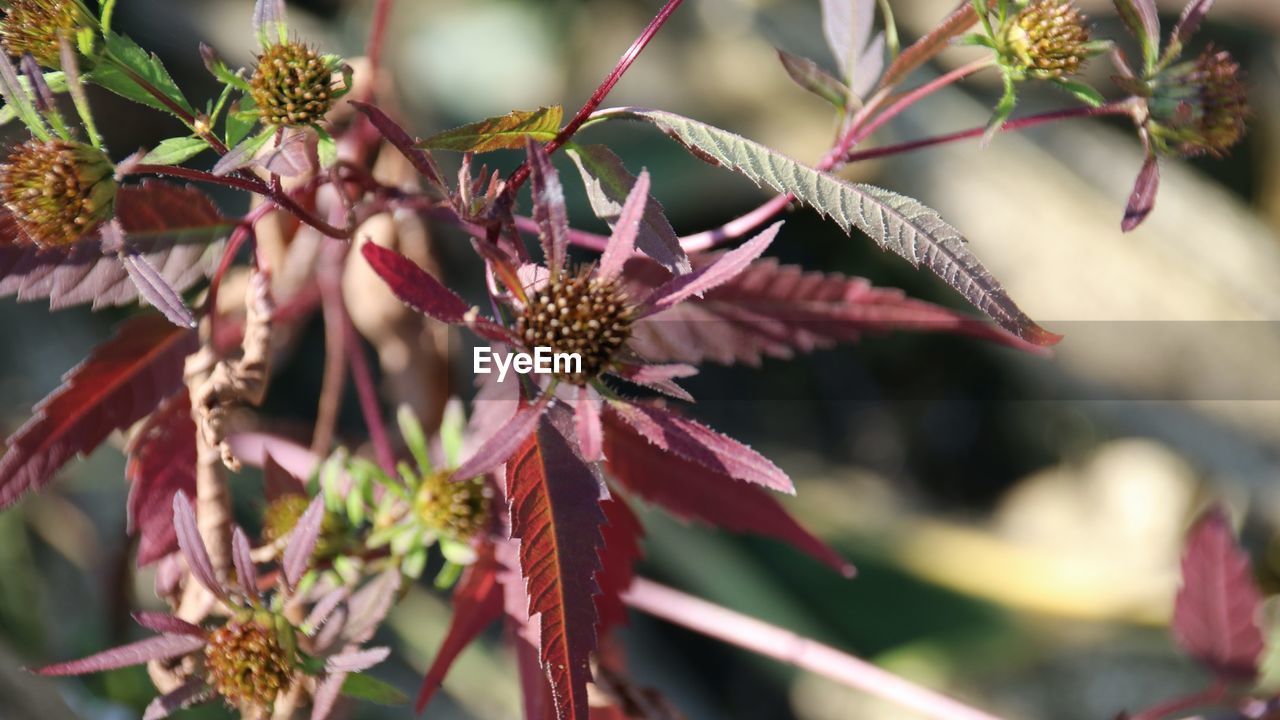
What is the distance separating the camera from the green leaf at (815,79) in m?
0.52

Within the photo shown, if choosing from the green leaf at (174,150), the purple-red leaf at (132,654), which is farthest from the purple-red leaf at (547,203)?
the purple-red leaf at (132,654)

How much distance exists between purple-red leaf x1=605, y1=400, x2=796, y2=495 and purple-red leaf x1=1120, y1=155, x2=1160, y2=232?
0.69 feet

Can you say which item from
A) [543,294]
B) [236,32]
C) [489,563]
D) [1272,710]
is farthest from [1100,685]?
[236,32]

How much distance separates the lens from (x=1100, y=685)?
1258 millimetres

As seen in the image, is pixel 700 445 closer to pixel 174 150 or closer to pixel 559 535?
pixel 559 535

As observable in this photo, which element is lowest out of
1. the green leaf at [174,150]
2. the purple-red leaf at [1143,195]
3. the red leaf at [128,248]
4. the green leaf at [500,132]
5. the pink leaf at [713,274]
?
the red leaf at [128,248]

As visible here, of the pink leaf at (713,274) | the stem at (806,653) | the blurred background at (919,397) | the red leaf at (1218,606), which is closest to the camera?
the pink leaf at (713,274)

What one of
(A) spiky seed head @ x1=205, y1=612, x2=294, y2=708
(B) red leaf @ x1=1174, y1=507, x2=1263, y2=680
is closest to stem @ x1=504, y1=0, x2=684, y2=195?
(A) spiky seed head @ x1=205, y1=612, x2=294, y2=708

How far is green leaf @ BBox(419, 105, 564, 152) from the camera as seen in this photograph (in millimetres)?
417

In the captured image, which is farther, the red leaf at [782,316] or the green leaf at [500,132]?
the red leaf at [782,316]

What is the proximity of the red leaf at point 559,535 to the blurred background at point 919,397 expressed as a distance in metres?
0.77

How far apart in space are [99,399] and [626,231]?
28 centimetres

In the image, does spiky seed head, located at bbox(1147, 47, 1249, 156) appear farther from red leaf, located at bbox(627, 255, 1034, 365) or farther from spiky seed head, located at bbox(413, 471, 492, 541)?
spiky seed head, located at bbox(413, 471, 492, 541)

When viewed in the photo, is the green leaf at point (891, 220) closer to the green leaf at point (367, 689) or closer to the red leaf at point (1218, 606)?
the green leaf at point (367, 689)
